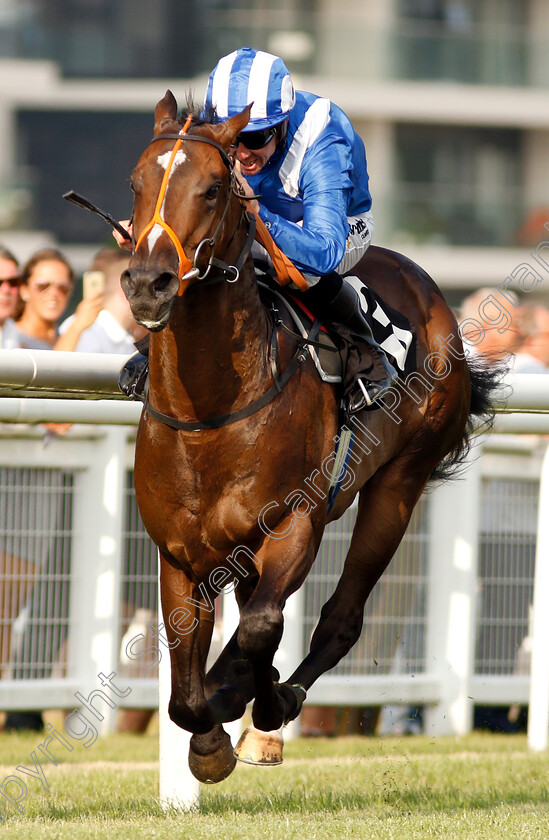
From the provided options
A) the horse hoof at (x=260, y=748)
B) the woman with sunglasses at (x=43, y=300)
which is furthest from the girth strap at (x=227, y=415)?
the woman with sunglasses at (x=43, y=300)

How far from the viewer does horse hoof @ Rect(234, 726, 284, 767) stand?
12.8ft

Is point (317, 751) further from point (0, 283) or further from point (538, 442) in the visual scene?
point (0, 283)

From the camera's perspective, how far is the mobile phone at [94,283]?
6607mm

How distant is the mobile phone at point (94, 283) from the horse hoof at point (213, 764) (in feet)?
10.0

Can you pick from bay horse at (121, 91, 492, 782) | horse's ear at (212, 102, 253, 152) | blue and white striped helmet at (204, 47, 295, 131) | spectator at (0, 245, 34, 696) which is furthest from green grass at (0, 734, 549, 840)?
blue and white striped helmet at (204, 47, 295, 131)

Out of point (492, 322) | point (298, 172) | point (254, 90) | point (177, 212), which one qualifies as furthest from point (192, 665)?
point (492, 322)

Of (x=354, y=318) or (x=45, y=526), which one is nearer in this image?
(x=354, y=318)

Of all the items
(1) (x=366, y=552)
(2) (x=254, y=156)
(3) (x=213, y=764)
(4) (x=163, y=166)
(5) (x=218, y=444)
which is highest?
(2) (x=254, y=156)

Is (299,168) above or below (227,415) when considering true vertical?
above

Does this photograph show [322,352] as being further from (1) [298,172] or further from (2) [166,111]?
(2) [166,111]

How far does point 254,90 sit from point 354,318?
82 centimetres

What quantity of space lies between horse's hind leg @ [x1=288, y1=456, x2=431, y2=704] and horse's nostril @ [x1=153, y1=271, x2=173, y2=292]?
1.65 meters

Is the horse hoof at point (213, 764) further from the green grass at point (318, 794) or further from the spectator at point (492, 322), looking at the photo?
the spectator at point (492, 322)

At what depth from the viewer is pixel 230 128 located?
11.8 ft
